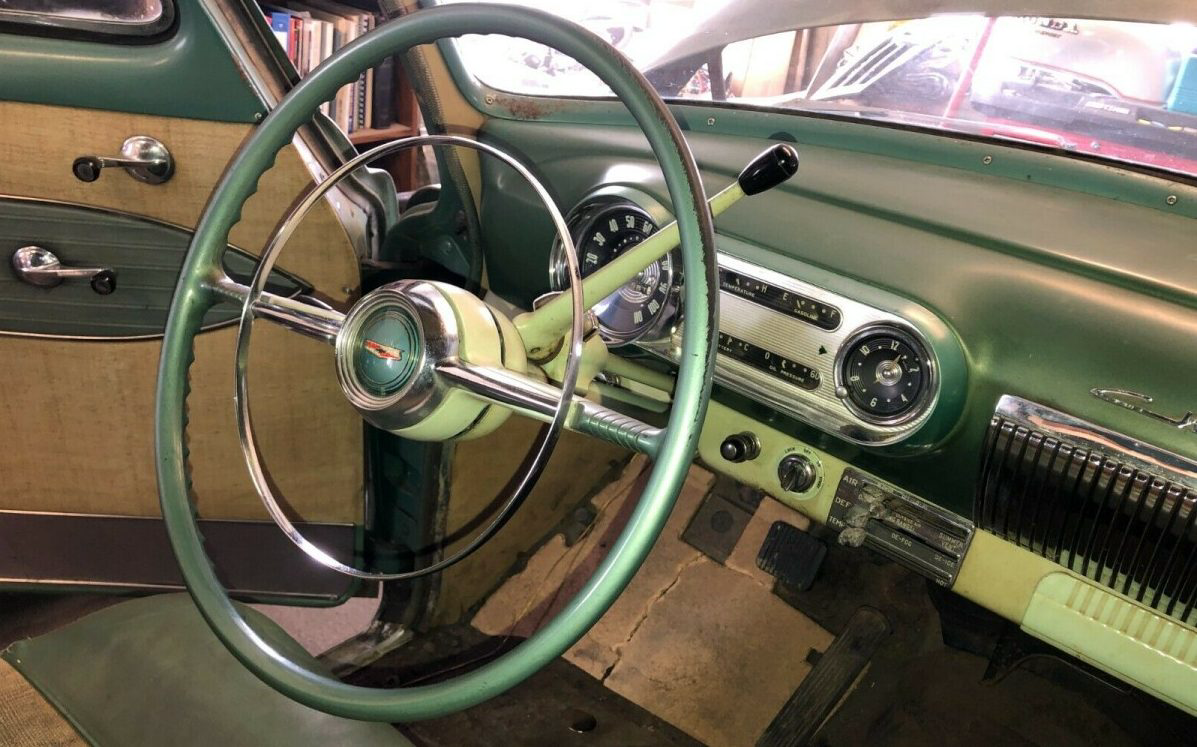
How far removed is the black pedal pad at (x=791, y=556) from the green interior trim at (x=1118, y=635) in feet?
1.64

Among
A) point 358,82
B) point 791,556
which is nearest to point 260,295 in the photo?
point 791,556

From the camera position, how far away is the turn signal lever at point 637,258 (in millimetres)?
836

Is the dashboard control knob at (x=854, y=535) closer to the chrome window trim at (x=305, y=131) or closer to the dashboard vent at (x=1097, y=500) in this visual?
the dashboard vent at (x=1097, y=500)

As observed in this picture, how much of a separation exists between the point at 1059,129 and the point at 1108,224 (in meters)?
0.16

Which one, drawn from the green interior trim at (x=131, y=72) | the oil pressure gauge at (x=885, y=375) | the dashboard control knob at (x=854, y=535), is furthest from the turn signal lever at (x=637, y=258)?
the green interior trim at (x=131, y=72)

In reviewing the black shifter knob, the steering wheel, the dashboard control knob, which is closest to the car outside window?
the steering wheel

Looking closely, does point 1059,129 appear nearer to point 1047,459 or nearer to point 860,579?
point 1047,459

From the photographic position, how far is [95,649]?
3.40 ft

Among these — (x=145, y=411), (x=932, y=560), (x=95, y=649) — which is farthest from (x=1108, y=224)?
(x=145, y=411)

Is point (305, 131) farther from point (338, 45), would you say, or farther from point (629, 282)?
point (338, 45)

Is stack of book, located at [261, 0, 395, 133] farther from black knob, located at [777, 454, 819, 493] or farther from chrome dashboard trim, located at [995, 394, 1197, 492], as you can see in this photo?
chrome dashboard trim, located at [995, 394, 1197, 492]

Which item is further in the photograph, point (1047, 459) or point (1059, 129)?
point (1059, 129)

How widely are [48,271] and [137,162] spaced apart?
0.66 ft

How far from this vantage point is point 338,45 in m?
2.93
